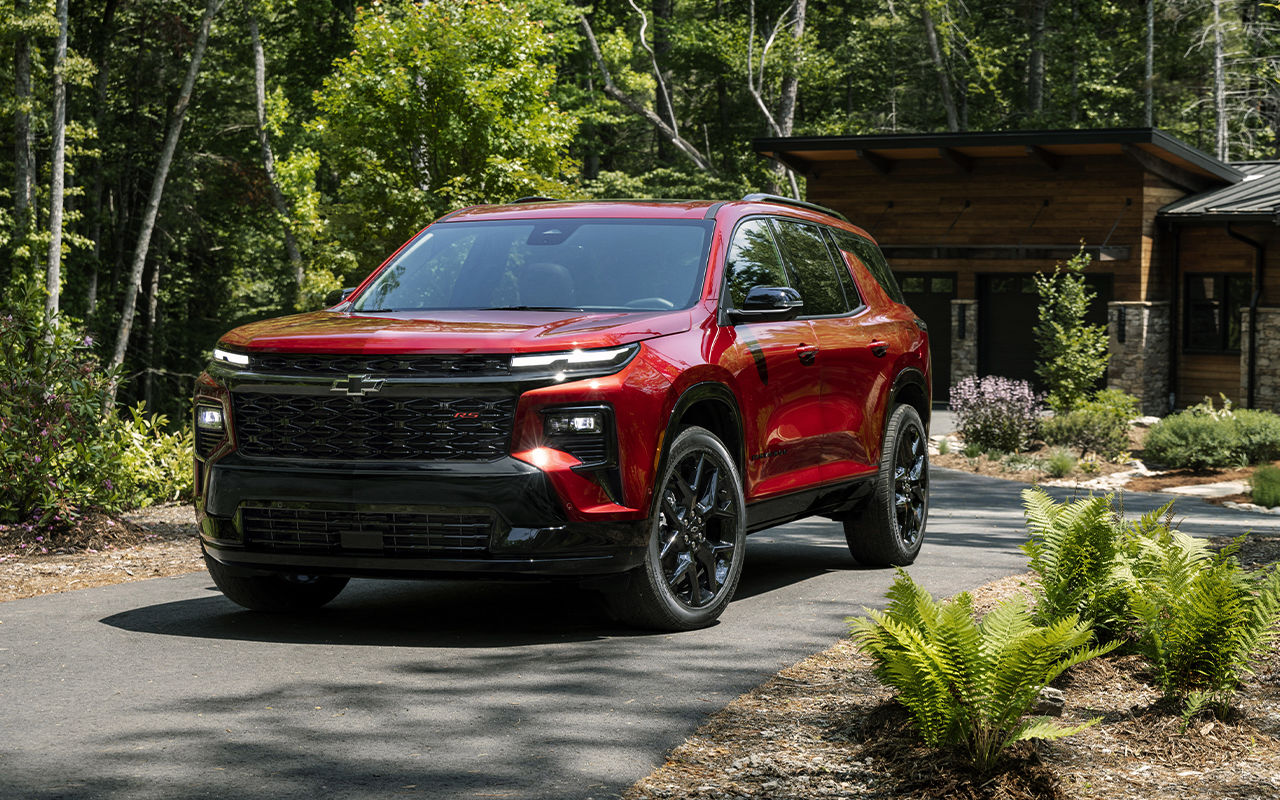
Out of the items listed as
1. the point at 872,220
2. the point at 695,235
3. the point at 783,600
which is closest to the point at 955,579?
the point at 783,600

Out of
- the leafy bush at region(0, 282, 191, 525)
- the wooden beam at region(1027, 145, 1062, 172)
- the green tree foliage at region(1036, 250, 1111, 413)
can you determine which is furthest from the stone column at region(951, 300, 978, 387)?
the leafy bush at region(0, 282, 191, 525)

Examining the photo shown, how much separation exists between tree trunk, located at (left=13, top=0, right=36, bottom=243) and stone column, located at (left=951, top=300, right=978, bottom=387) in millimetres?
20128

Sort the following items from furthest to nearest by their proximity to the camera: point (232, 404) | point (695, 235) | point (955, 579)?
point (955, 579) < point (695, 235) < point (232, 404)

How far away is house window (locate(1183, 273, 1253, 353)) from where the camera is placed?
27.0 meters

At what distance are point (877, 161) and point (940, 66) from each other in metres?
16.2

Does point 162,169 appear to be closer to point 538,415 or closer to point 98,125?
point 98,125

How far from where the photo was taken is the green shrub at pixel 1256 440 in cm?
1922

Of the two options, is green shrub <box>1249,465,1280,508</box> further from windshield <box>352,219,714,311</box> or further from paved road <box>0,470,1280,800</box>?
windshield <box>352,219,714,311</box>

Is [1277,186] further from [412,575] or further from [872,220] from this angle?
[412,575]

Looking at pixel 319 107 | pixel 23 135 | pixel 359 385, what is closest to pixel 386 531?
pixel 359 385

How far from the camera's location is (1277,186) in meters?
27.6

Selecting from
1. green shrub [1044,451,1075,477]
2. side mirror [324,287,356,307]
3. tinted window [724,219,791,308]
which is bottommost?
green shrub [1044,451,1075,477]

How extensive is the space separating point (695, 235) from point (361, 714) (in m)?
3.27

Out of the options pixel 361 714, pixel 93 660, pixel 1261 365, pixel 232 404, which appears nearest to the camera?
pixel 361 714
